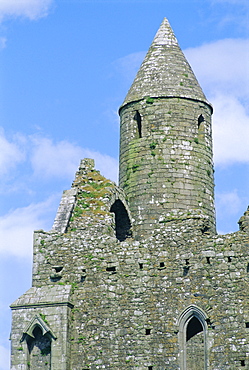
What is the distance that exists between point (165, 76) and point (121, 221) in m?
4.88

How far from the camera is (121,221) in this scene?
35.2 metres

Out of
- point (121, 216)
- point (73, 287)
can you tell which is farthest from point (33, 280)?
point (121, 216)

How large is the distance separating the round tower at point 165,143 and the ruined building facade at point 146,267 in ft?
0.14

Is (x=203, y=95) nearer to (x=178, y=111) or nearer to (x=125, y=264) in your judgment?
(x=178, y=111)

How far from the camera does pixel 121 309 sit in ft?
104

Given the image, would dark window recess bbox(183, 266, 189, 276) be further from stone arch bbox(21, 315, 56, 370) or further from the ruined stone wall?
stone arch bbox(21, 315, 56, 370)

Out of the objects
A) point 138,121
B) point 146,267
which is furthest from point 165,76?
point 146,267

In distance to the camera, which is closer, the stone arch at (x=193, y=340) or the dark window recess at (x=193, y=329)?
the stone arch at (x=193, y=340)

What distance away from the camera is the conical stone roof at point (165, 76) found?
35.9 m

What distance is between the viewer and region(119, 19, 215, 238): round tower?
34594 millimetres

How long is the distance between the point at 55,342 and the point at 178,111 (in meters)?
8.59

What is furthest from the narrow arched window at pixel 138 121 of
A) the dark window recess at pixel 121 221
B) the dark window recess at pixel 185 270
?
the dark window recess at pixel 185 270

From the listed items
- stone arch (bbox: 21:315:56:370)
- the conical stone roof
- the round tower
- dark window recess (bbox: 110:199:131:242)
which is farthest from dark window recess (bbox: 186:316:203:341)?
the conical stone roof

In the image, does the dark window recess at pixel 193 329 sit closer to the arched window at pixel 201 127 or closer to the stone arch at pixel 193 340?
the stone arch at pixel 193 340
